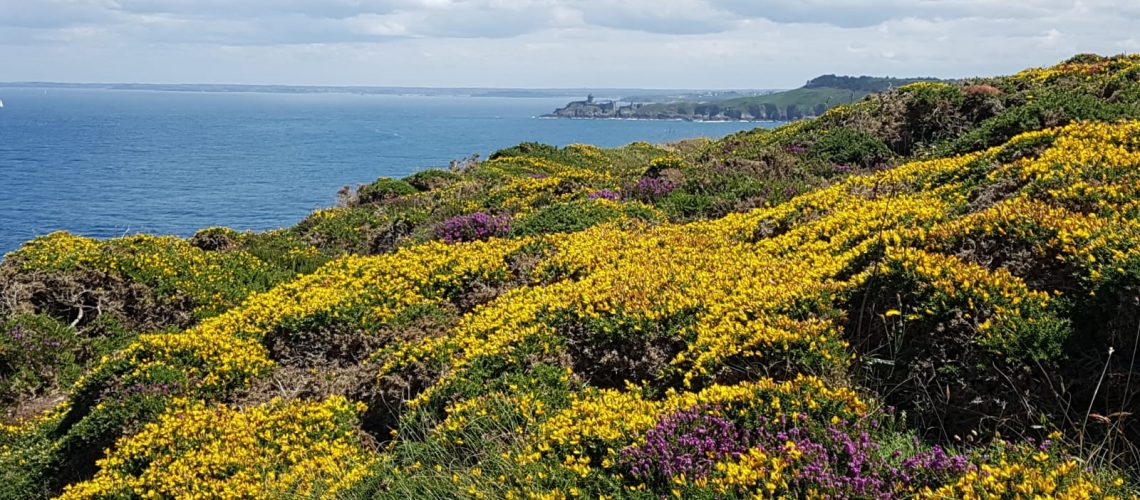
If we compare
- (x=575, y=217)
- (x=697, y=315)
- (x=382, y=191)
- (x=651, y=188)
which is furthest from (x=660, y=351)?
(x=382, y=191)

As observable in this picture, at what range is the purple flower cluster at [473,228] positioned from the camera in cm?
1484

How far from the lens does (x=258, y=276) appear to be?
50.3 feet

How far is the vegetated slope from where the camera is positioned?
17.4 feet

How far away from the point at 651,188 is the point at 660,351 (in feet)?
31.2

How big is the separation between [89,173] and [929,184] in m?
102

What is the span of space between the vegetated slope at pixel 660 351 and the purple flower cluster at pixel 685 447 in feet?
0.07

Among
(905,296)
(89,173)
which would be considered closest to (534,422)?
(905,296)

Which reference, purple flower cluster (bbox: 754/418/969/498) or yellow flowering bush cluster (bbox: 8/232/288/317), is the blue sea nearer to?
yellow flowering bush cluster (bbox: 8/232/288/317)

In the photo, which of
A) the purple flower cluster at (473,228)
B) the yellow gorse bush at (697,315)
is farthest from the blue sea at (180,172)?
the yellow gorse bush at (697,315)

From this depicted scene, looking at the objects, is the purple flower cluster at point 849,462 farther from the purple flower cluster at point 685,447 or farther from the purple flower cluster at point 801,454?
the purple flower cluster at point 685,447

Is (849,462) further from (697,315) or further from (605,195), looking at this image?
(605,195)

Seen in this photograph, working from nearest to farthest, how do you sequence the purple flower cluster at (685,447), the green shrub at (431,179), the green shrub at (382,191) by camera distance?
→ the purple flower cluster at (685,447) → the green shrub at (382,191) → the green shrub at (431,179)

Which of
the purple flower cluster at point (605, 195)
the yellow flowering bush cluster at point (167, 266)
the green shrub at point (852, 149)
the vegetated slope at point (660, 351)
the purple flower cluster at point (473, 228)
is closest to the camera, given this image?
the vegetated slope at point (660, 351)

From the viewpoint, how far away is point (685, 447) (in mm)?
5363
